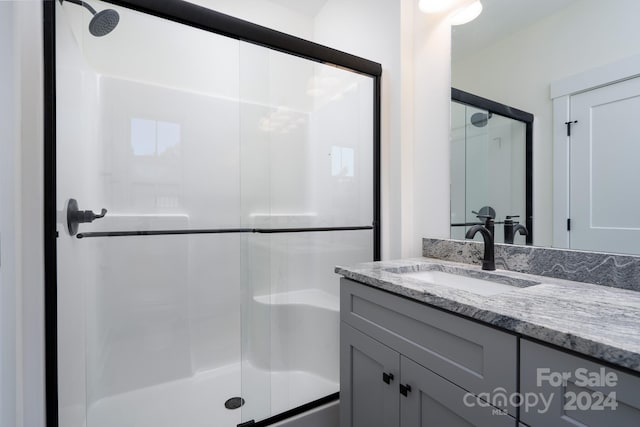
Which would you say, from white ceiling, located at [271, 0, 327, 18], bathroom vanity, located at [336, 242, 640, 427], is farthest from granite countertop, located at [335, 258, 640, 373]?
white ceiling, located at [271, 0, 327, 18]

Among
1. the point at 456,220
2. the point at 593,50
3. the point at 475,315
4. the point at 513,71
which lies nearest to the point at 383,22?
the point at 513,71

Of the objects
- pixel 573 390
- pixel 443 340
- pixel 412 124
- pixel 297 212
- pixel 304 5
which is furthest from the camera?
pixel 304 5

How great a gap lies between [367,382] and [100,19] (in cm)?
173

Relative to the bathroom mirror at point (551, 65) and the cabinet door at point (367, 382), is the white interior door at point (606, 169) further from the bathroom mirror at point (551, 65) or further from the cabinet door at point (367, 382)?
the cabinet door at point (367, 382)

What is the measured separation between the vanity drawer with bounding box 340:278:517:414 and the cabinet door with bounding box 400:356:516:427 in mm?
24

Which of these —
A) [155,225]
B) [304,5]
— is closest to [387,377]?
[155,225]

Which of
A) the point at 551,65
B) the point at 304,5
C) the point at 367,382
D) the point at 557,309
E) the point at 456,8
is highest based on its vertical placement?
the point at 304,5

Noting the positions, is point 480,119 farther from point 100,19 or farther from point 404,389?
point 100,19

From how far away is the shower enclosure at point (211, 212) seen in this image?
146cm

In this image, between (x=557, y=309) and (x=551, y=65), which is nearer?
(x=557, y=309)

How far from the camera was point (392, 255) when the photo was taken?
5.32 ft

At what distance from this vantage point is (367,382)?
109 centimetres

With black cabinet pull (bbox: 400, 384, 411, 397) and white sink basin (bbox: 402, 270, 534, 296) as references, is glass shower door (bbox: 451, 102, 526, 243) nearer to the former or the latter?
white sink basin (bbox: 402, 270, 534, 296)

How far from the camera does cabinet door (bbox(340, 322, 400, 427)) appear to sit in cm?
97
